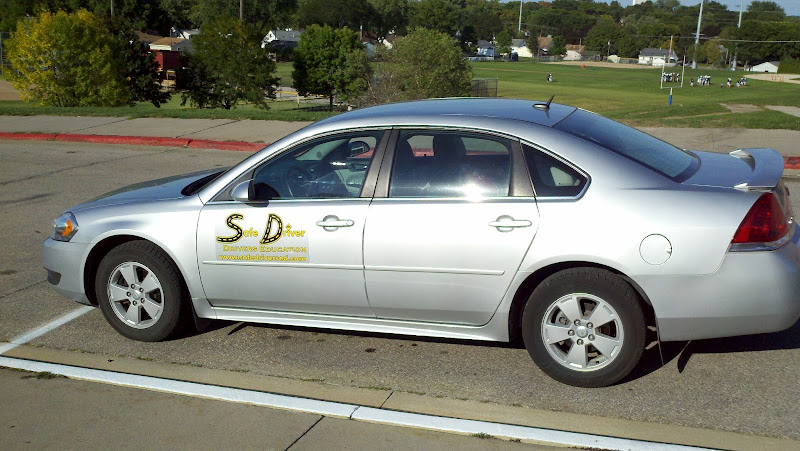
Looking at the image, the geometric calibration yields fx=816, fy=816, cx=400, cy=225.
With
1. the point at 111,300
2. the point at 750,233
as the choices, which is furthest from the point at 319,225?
the point at 750,233

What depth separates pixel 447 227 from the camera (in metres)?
4.65

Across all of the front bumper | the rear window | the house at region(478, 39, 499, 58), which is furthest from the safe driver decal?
the house at region(478, 39, 499, 58)

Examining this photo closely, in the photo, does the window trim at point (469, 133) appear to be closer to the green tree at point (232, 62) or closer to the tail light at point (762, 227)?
the tail light at point (762, 227)

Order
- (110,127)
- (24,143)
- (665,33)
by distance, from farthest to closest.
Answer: (665,33) → (110,127) → (24,143)

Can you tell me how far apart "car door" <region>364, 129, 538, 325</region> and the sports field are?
Answer: 1229cm

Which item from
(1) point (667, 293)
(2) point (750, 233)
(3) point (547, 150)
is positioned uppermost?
(3) point (547, 150)

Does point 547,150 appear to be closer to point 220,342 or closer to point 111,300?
point 220,342

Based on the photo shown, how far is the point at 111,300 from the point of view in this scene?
546cm

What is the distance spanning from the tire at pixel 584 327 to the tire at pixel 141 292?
229cm

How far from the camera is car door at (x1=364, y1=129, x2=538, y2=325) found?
4582mm

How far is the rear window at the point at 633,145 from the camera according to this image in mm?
4730

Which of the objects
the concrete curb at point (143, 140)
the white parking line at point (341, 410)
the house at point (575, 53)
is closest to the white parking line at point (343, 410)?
the white parking line at point (341, 410)

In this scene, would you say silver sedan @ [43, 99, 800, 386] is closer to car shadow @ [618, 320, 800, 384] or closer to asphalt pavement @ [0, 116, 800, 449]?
asphalt pavement @ [0, 116, 800, 449]

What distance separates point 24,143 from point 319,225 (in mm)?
12959
